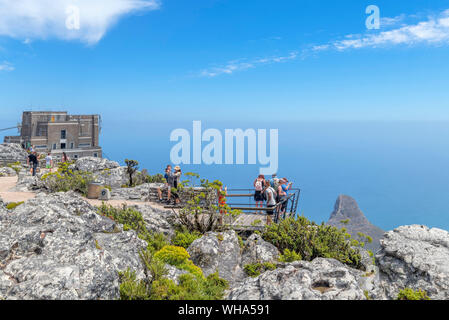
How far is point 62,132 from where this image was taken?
85.6 m

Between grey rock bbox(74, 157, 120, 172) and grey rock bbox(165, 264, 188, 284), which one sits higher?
grey rock bbox(74, 157, 120, 172)

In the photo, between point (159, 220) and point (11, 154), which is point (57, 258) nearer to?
point (159, 220)

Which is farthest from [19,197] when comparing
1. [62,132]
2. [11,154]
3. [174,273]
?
[62,132]

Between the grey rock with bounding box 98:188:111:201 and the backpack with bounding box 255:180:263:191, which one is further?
the grey rock with bounding box 98:188:111:201

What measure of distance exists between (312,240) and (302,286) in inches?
196

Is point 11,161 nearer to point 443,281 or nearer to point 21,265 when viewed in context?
point 21,265

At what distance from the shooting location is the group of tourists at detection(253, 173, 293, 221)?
46.2ft

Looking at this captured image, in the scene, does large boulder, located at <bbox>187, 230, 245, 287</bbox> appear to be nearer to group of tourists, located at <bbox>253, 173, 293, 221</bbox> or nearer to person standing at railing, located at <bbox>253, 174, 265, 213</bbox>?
group of tourists, located at <bbox>253, 173, 293, 221</bbox>

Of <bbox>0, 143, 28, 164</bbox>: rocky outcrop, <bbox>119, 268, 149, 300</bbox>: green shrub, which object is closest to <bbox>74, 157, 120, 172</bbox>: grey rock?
<bbox>0, 143, 28, 164</bbox>: rocky outcrop

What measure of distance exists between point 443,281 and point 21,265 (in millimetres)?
8417

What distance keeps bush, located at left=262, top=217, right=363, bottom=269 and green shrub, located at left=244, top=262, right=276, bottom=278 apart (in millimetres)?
1660

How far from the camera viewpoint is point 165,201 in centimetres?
1792

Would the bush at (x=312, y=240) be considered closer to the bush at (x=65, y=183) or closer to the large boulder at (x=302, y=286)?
the large boulder at (x=302, y=286)
